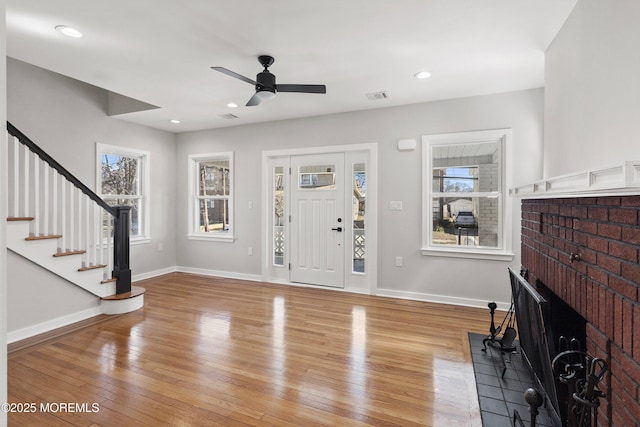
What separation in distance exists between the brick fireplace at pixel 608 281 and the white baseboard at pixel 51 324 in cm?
428

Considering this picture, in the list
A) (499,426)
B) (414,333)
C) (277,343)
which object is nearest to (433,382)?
(499,426)

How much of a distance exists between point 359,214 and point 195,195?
3.05 metres

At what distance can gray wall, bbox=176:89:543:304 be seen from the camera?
12.0 ft

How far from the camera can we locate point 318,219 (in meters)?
4.75

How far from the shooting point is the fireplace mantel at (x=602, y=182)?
0.91 meters

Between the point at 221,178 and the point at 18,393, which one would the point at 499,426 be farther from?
the point at 221,178

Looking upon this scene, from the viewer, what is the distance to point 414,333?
3090mm

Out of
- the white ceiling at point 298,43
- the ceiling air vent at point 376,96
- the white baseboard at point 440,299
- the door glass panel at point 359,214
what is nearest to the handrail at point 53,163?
the white ceiling at point 298,43

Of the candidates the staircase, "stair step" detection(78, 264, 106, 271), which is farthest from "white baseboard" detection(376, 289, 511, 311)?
"stair step" detection(78, 264, 106, 271)

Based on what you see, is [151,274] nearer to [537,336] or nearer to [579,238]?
[537,336]

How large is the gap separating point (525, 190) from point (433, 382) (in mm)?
1470

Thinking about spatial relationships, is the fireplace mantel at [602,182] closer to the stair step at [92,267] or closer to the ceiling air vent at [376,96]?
the ceiling air vent at [376,96]

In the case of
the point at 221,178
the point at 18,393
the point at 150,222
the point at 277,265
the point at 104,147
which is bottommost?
the point at 18,393

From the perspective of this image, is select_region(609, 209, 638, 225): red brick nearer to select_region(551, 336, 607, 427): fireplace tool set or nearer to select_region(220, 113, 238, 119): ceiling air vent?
select_region(551, 336, 607, 427): fireplace tool set
